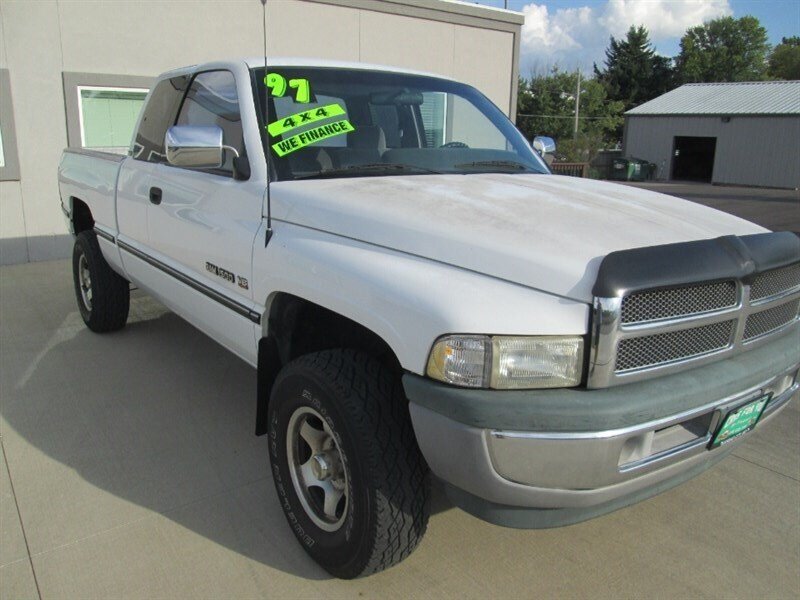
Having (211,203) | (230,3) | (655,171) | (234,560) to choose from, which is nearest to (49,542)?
(234,560)

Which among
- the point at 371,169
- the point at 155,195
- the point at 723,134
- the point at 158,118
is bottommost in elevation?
the point at 155,195

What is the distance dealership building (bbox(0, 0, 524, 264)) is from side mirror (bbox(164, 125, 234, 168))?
497 cm

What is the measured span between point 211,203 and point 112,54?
682cm

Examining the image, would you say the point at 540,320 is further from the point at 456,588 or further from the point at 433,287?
the point at 456,588

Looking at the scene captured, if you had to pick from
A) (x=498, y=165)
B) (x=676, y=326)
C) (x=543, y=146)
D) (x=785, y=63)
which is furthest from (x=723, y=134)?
(x=785, y=63)

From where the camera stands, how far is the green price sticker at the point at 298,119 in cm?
306

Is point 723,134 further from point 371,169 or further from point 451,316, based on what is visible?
point 451,316

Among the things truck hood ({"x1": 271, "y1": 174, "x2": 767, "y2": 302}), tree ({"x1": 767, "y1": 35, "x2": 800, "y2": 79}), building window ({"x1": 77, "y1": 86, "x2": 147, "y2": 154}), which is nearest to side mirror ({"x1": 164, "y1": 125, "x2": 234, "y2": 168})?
truck hood ({"x1": 271, "y1": 174, "x2": 767, "y2": 302})

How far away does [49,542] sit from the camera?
108 inches

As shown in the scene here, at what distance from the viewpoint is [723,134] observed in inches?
1304

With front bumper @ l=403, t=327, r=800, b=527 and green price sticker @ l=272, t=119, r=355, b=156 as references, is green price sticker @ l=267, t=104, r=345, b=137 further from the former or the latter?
front bumper @ l=403, t=327, r=800, b=527

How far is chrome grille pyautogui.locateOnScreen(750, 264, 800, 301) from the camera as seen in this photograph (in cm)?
234

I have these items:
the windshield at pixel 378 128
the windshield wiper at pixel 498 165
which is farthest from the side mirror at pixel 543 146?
the windshield wiper at pixel 498 165

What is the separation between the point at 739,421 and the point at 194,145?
2.41 metres
